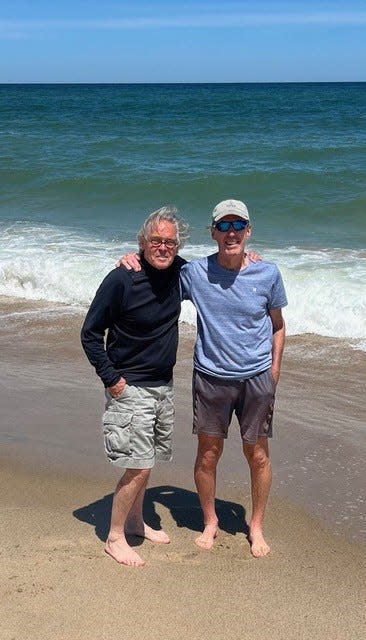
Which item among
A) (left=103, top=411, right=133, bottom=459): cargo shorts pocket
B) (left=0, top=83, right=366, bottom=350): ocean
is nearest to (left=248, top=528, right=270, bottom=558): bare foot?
(left=103, top=411, right=133, bottom=459): cargo shorts pocket

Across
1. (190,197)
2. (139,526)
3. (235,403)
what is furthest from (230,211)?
Result: (190,197)

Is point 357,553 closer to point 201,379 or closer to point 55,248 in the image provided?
point 201,379

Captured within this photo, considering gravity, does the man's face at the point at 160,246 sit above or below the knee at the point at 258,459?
above

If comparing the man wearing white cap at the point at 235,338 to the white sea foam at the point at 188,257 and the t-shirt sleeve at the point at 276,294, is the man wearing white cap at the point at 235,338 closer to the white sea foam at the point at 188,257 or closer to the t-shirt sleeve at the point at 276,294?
the t-shirt sleeve at the point at 276,294

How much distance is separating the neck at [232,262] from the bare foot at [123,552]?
54.6 inches

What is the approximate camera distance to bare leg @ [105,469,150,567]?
3.82 metres

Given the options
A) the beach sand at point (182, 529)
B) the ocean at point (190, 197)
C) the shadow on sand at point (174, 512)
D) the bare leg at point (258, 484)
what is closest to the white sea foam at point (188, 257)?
the ocean at point (190, 197)

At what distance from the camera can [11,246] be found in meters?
12.0

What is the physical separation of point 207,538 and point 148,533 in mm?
298

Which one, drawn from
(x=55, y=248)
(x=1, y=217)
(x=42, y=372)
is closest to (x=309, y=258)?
(x=55, y=248)

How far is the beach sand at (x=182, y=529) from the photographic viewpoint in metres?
3.32

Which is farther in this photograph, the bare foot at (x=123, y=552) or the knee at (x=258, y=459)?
the knee at (x=258, y=459)

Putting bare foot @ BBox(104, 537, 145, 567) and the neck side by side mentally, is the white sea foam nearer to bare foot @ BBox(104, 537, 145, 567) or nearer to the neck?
the neck

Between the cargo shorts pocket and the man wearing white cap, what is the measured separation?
0.36 metres
